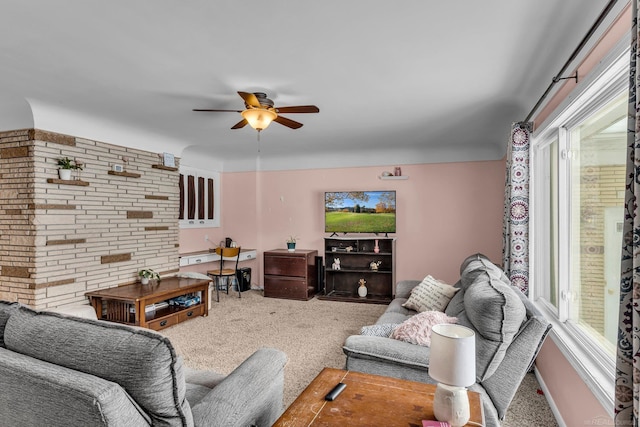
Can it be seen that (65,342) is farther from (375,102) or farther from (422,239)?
(422,239)

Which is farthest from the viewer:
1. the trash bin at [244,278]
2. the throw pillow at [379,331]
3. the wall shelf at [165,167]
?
the trash bin at [244,278]

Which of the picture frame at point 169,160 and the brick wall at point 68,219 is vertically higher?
the picture frame at point 169,160

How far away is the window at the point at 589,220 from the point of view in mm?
1874

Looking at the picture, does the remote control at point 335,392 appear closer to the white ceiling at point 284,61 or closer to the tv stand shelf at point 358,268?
the white ceiling at point 284,61

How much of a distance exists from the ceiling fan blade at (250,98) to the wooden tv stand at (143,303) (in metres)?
2.45

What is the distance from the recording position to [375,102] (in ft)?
11.6

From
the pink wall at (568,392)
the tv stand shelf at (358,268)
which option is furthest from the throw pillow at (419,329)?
the tv stand shelf at (358,268)

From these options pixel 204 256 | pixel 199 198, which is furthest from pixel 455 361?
pixel 199 198

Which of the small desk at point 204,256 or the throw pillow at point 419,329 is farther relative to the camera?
the small desk at point 204,256

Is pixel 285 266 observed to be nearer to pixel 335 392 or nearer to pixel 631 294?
pixel 335 392

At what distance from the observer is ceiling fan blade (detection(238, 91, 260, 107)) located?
9.27ft

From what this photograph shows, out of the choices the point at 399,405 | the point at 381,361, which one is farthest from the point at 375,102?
the point at 399,405

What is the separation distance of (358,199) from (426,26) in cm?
396

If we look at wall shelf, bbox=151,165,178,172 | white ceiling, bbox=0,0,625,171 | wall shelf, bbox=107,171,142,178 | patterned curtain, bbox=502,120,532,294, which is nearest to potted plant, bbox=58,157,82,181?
white ceiling, bbox=0,0,625,171
